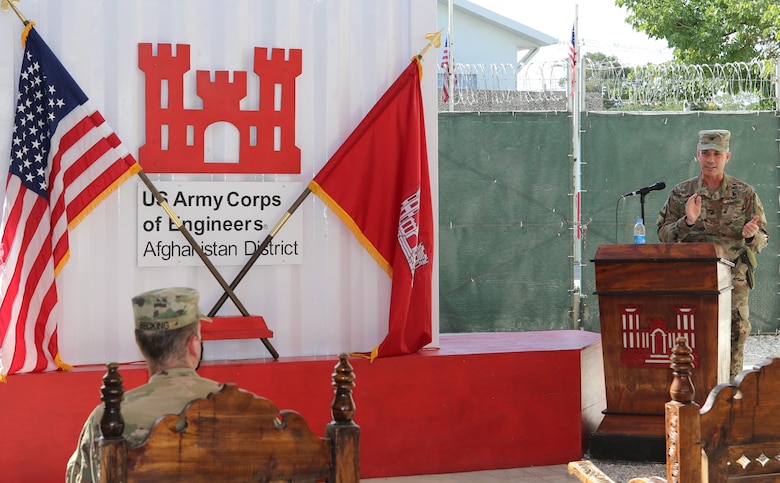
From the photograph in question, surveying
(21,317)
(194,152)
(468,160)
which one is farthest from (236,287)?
(468,160)

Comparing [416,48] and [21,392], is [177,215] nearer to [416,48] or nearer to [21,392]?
[21,392]

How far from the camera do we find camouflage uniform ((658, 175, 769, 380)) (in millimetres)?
6551

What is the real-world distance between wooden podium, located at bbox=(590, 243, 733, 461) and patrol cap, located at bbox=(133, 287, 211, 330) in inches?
A: 131

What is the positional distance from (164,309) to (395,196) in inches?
123

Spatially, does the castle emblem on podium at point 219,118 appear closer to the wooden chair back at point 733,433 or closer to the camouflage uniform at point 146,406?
the camouflage uniform at point 146,406

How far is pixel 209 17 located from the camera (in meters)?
5.81

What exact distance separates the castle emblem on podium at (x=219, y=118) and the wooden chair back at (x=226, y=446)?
3.43m

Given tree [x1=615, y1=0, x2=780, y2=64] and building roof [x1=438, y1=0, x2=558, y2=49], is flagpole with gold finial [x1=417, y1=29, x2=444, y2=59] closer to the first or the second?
tree [x1=615, y1=0, x2=780, y2=64]

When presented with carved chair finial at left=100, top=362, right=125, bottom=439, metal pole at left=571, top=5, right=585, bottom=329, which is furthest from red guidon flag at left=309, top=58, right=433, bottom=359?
metal pole at left=571, top=5, right=585, bottom=329

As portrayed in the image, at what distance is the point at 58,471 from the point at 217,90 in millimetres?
2213

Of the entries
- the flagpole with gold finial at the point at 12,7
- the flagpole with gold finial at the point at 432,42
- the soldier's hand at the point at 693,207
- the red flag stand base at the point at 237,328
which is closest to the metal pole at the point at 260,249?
the red flag stand base at the point at 237,328

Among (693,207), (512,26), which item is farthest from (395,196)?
(512,26)

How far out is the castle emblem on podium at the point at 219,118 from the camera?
570 cm

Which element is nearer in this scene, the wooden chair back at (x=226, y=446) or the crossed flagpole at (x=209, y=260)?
the wooden chair back at (x=226, y=446)
